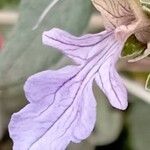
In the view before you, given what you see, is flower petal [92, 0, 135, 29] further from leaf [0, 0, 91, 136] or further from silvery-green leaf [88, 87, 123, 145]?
silvery-green leaf [88, 87, 123, 145]

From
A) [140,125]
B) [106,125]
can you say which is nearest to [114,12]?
[140,125]

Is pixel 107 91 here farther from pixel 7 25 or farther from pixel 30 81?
pixel 7 25

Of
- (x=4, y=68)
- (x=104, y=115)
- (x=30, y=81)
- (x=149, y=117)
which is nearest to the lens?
(x=30, y=81)

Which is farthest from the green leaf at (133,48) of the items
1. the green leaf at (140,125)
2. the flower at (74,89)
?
the green leaf at (140,125)

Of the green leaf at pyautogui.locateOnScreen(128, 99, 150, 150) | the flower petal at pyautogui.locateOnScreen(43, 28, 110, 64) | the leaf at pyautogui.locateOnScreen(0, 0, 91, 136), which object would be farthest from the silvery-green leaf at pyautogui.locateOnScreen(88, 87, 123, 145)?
the flower petal at pyautogui.locateOnScreen(43, 28, 110, 64)

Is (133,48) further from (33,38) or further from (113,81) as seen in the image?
(33,38)

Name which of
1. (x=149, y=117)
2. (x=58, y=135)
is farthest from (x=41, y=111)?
(x=149, y=117)
